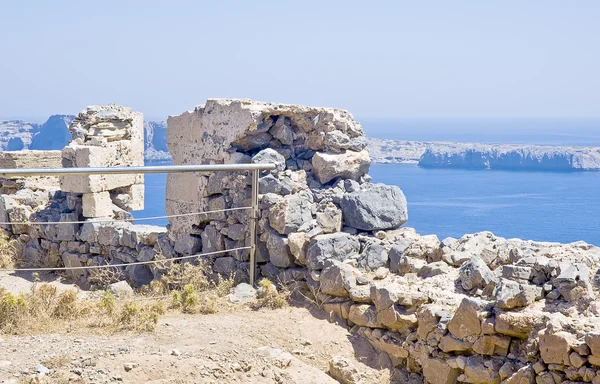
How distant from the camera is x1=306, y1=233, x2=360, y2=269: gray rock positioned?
6207 mm

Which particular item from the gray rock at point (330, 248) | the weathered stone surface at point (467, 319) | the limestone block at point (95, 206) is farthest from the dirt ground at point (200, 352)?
the limestone block at point (95, 206)

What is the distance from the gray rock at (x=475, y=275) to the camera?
16.9 feet

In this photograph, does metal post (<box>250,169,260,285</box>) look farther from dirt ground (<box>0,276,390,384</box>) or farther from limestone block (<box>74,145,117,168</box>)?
limestone block (<box>74,145,117,168</box>)

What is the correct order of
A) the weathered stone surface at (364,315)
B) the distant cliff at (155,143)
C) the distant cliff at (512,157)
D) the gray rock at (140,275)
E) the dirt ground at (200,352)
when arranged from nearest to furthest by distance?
the dirt ground at (200,352) → the weathered stone surface at (364,315) → the gray rock at (140,275) → the distant cliff at (512,157) → the distant cliff at (155,143)

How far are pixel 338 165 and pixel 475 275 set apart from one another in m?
2.35

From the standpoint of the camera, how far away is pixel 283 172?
711 centimetres

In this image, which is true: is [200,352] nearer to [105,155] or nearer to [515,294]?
[515,294]

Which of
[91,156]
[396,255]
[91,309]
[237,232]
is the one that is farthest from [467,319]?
[91,156]

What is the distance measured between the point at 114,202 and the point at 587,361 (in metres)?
8.08

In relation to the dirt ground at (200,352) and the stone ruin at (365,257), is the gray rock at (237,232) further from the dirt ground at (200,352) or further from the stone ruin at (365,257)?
the dirt ground at (200,352)

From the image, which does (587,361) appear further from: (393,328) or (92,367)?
(92,367)

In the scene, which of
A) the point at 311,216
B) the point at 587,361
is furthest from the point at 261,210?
the point at 587,361

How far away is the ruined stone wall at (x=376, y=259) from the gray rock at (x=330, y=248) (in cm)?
1

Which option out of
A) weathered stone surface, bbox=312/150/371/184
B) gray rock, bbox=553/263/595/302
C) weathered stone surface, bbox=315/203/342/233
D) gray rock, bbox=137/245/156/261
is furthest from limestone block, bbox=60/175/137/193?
gray rock, bbox=553/263/595/302
